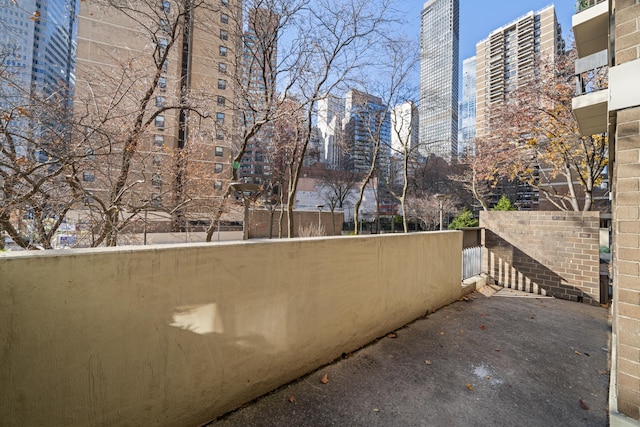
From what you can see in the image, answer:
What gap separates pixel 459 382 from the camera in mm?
2814

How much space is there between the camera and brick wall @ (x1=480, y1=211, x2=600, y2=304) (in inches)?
230

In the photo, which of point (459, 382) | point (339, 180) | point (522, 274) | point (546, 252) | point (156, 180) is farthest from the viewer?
point (339, 180)

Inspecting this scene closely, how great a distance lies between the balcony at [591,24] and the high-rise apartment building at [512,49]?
366 inches

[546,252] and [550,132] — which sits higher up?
[550,132]

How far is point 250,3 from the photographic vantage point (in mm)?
7109

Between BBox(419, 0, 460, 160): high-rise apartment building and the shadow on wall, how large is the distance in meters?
7.68

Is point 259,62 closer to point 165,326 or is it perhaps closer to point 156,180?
point 156,180

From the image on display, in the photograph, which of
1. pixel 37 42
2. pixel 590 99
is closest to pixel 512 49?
pixel 590 99

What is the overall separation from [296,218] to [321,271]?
2034 cm

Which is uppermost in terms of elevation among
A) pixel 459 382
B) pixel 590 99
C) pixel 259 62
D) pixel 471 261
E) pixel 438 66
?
pixel 438 66

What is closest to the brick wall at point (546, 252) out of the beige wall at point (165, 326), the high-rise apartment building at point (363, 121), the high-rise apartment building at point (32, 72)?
the beige wall at point (165, 326)

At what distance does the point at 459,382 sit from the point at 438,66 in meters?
15.0

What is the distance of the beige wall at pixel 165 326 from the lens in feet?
4.83

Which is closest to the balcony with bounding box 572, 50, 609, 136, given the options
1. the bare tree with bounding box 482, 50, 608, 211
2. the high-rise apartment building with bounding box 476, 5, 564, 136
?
the bare tree with bounding box 482, 50, 608, 211
